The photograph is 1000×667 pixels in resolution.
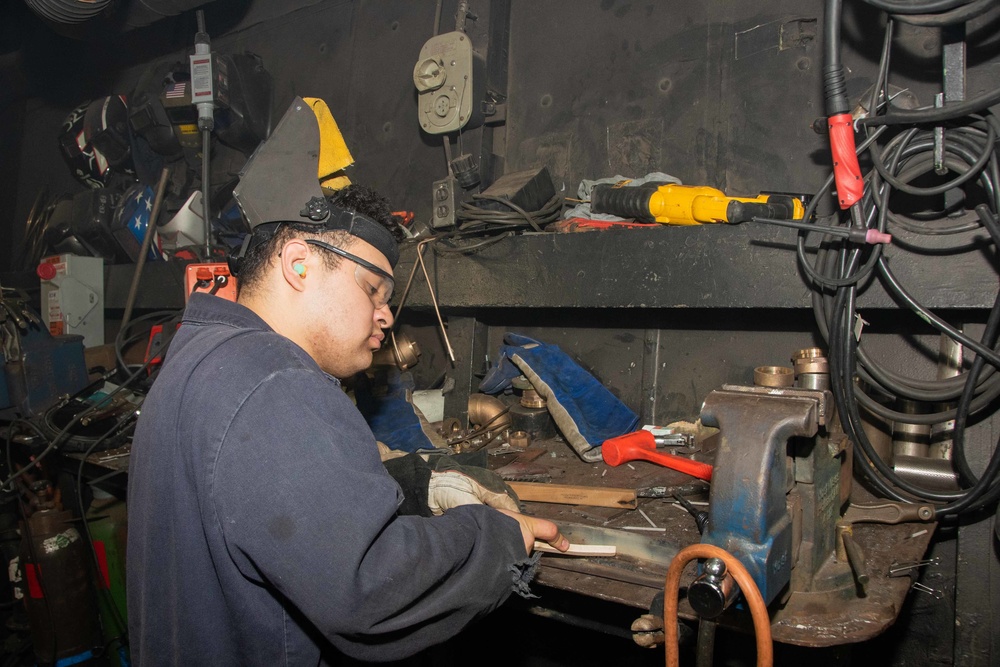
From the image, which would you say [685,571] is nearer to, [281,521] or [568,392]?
[281,521]

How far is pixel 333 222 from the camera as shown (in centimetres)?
125

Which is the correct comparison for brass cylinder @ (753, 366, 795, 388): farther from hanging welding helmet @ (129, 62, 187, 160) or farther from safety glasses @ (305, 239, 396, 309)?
hanging welding helmet @ (129, 62, 187, 160)

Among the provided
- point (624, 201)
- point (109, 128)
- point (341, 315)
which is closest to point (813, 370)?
point (624, 201)

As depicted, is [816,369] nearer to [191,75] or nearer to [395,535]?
[395,535]

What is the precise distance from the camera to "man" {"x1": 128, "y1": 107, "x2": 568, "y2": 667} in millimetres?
817

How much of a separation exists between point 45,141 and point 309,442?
448 cm

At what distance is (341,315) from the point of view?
1.17 m

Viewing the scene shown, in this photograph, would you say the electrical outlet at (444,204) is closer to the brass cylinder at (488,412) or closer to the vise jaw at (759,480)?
the brass cylinder at (488,412)

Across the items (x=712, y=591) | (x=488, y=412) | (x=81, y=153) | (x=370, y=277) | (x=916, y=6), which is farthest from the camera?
(x=81, y=153)

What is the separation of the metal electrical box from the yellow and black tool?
2565 mm

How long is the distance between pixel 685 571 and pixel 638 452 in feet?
1.67

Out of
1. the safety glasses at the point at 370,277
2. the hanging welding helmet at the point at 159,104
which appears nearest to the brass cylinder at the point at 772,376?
the safety glasses at the point at 370,277

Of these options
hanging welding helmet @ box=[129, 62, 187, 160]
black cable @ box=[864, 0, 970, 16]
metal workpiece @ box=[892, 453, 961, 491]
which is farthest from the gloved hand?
hanging welding helmet @ box=[129, 62, 187, 160]

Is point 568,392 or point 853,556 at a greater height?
point 568,392
